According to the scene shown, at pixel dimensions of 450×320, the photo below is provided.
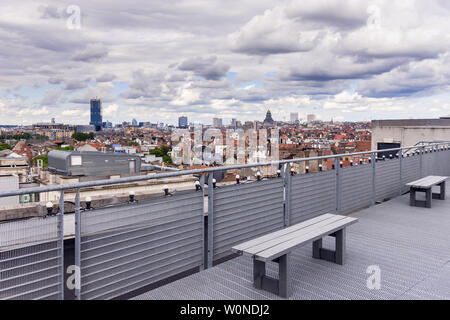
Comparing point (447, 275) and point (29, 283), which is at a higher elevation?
point (29, 283)

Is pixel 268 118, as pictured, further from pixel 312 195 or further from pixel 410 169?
pixel 312 195

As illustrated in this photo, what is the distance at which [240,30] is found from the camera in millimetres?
32594

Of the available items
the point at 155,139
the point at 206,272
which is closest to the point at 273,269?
the point at 206,272

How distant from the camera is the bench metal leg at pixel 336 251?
14.2 ft

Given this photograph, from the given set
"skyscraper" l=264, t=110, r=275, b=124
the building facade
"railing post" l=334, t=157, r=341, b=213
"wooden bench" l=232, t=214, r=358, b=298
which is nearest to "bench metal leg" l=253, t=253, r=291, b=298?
"wooden bench" l=232, t=214, r=358, b=298

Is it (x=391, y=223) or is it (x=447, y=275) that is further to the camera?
(x=391, y=223)

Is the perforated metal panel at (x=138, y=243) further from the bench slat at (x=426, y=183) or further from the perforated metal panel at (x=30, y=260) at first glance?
the bench slat at (x=426, y=183)

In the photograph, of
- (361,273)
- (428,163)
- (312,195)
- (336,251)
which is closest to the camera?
(361,273)

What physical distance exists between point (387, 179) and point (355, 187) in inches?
61.4

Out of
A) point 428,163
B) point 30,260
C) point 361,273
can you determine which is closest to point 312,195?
point 361,273

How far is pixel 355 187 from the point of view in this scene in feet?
22.8

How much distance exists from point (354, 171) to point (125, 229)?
4841 mm

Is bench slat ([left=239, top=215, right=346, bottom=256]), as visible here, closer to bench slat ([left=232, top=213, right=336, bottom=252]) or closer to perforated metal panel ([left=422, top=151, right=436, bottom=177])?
bench slat ([left=232, top=213, right=336, bottom=252])
